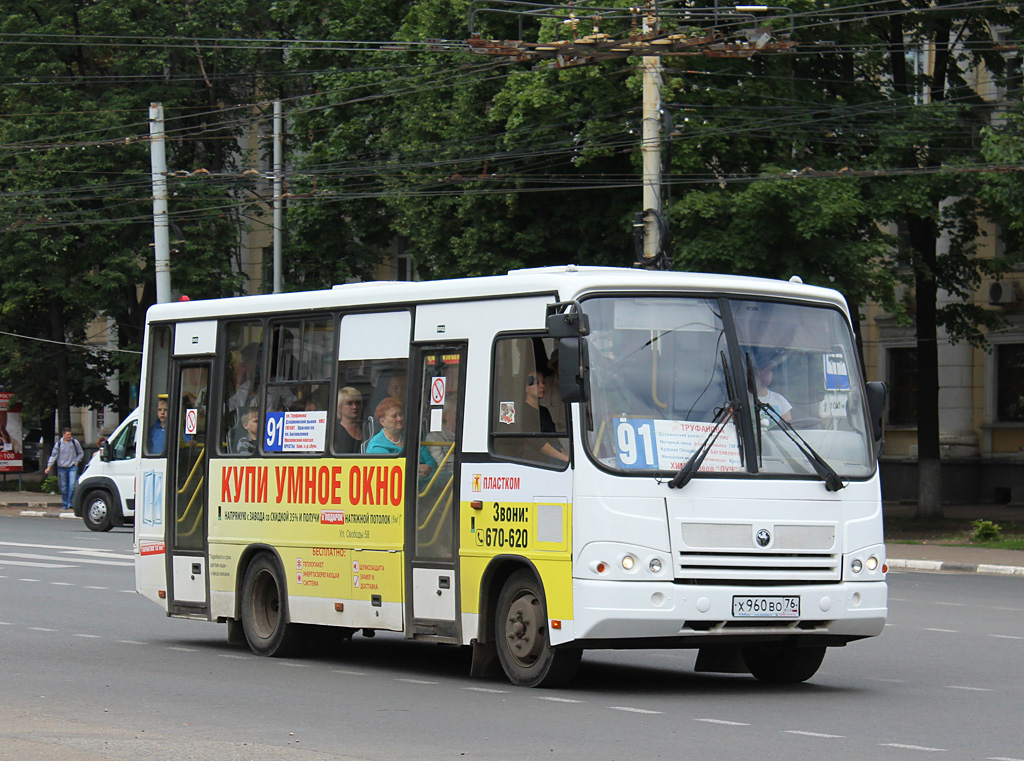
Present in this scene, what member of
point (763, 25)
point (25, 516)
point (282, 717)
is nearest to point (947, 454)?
point (763, 25)

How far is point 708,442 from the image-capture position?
10.8 meters

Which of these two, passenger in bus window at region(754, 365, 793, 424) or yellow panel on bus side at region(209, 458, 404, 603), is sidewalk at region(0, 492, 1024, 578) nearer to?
yellow panel on bus side at region(209, 458, 404, 603)

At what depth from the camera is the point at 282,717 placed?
991 cm

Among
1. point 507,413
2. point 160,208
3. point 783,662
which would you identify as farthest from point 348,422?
point 160,208

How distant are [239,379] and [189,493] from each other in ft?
3.76

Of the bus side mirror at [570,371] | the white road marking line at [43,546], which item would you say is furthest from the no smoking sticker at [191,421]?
the white road marking line at [43,546]

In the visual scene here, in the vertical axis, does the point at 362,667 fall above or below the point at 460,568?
below

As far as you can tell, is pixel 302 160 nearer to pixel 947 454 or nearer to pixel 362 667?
pixel 947 454

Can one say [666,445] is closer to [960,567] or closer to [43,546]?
[960,567]

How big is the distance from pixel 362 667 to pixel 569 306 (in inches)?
147

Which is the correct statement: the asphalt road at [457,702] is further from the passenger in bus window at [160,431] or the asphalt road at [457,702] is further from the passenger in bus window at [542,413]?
the passenger in bus window at [160,431]

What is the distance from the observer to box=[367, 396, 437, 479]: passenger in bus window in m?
12.3

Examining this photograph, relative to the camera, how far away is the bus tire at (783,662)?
11.7 metres

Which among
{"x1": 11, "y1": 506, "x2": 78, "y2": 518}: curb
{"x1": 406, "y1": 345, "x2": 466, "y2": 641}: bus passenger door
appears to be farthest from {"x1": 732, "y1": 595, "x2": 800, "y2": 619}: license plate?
{"x1": 11, "y1": 506, "x2": 78, "y2": 518}: curb
